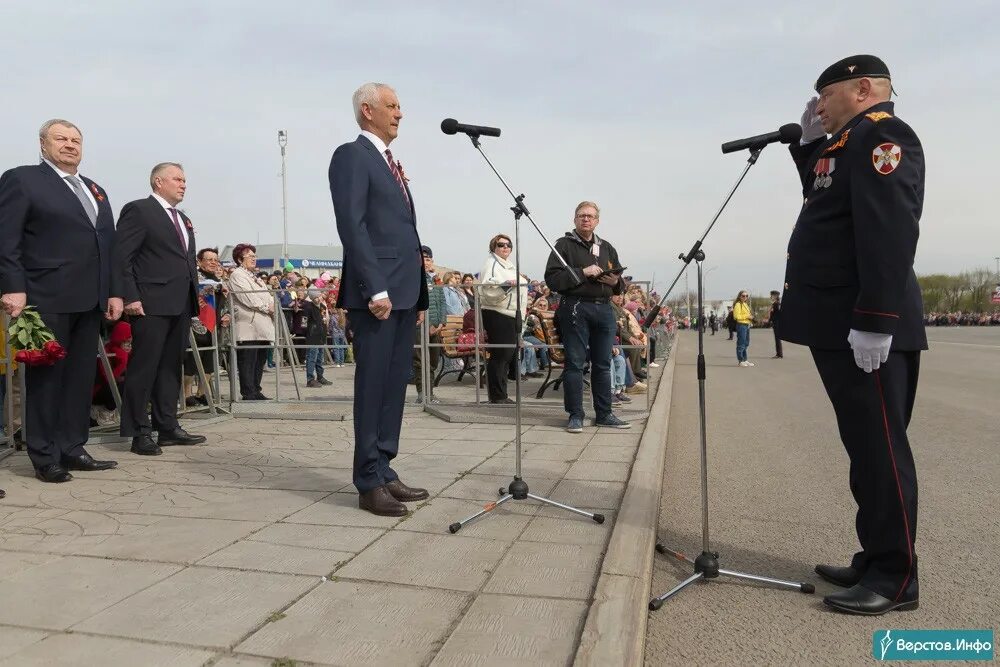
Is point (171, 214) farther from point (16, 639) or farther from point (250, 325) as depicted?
point (16, 639)

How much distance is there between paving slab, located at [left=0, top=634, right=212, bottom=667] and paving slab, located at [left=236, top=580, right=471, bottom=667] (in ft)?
0.50

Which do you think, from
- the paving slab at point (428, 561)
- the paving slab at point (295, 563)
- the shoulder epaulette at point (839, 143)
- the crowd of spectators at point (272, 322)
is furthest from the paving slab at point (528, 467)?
the shoulder epaulette at point (839, 143)

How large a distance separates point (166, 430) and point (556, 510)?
337 centimetres

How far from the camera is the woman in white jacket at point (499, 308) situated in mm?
7848

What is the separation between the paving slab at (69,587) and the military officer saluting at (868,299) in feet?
7.99

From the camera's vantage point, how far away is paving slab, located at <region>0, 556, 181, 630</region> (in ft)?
7.63

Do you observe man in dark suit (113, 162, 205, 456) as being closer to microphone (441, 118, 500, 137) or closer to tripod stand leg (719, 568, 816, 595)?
microphone (441, 118, 500, 137)

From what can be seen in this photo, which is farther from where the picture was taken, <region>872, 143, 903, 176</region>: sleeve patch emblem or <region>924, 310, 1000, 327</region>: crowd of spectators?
<region>924, 310, 1000, 327</region>: crowd of spectators

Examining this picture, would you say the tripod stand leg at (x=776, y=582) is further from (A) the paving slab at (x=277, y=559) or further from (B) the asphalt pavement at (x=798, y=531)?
(A) the paving slab at (x=277, y=559)

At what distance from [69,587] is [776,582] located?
2522 millimetres

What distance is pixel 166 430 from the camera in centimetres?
557

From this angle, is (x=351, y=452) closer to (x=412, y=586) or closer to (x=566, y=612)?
(x=412, y=586)

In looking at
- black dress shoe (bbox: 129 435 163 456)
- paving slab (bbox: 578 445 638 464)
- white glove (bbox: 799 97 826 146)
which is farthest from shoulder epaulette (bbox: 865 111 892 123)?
black dress shoe (bbox: 129 435 163 456)

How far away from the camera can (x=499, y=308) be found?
25.9 feet
